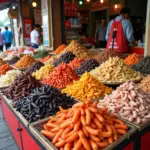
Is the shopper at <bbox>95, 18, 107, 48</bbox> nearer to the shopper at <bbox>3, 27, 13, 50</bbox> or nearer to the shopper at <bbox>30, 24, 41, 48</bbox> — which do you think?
the shopper at <bbox>30, 24, 41, 48</bbox>

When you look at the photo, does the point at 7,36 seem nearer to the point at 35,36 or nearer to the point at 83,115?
the point at 35,36

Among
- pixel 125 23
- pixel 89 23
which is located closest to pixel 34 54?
pixel 125 23

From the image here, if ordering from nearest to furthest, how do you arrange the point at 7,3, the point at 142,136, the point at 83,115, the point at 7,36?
the point at 83,115, the point at 142,136, the point at 7,3, the point at 7,36

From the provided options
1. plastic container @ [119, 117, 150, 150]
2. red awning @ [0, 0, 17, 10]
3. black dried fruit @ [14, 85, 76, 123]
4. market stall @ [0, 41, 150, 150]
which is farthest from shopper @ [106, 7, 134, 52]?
red awning @ [0, 0, 17, 10]

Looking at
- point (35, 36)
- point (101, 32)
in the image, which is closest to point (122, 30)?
point (101, 32)

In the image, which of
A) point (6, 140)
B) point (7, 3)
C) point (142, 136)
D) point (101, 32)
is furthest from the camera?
point (7, 3)

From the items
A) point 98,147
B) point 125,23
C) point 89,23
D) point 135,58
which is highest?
point 89,23

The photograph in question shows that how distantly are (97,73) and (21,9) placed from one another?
8554 millimetres

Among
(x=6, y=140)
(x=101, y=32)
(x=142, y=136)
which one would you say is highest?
(x=101, y=32)

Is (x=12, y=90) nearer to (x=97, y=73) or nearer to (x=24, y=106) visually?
(x=24, y=106)

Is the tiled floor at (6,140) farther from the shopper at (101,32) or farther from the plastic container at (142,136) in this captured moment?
the shopper at (101,32)

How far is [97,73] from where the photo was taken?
2.98m

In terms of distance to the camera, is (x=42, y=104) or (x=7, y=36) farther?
(x=7, y=36)

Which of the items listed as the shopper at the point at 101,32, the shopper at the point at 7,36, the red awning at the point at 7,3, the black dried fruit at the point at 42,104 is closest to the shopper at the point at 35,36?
the shopper at the point at 101,32
